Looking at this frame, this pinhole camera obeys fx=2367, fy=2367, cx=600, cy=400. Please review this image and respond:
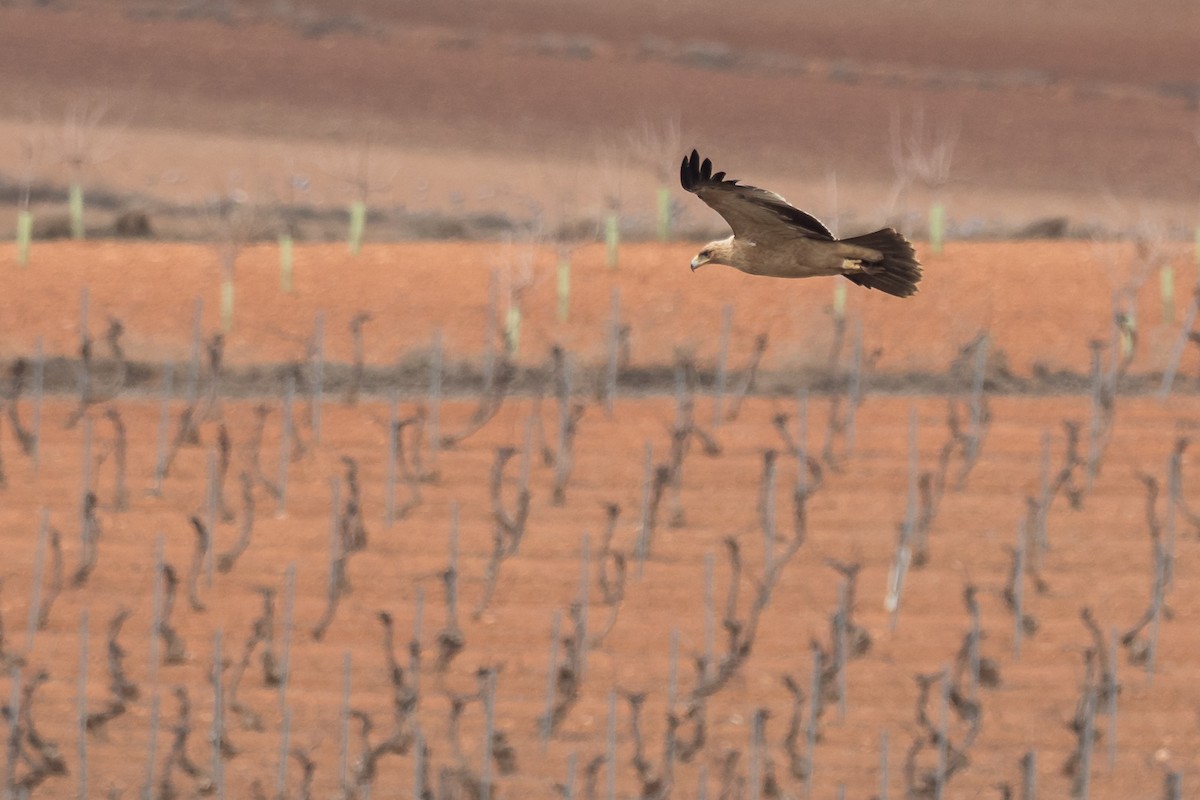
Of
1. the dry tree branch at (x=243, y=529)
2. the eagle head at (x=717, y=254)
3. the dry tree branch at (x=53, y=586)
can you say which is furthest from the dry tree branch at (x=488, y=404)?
the eagle head at (x=717, y=254)

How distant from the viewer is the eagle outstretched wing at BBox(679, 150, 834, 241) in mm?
8359

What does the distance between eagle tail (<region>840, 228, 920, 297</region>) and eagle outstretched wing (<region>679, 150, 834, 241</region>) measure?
1.10ft

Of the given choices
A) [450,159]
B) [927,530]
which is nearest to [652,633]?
[927,530]

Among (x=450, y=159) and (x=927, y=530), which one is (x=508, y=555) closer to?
(x=927, y=530)

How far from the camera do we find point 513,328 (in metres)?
27.4

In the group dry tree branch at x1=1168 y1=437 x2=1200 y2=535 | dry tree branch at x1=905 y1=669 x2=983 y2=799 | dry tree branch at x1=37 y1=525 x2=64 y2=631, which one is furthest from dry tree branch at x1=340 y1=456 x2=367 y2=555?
dry tree branch at x1=1168 y1=437 x2=1200 y2=535

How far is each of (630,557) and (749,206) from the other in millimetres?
11147

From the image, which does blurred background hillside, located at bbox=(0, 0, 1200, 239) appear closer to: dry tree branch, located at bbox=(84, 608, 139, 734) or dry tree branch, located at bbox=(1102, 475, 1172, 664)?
dry tree branch, located at bbox=(1102, 475, 1172, 664)

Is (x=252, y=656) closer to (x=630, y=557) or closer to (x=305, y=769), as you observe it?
(x=305, y=769)

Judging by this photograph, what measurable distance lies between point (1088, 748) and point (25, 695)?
264 inches

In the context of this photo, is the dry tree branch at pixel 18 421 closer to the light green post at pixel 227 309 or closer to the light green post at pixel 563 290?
the light green post at pixel 227 309

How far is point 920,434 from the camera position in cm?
2334

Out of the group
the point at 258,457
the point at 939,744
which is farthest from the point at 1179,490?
the point at 258,457

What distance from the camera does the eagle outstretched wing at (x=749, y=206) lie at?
27.4ft
